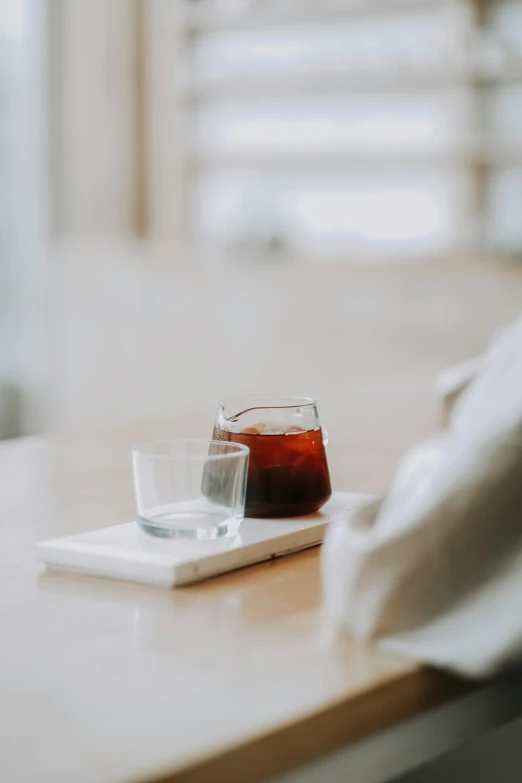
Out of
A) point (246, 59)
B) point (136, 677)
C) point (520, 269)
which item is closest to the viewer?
Result: point (136, 677)

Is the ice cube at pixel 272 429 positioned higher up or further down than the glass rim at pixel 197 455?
higher up

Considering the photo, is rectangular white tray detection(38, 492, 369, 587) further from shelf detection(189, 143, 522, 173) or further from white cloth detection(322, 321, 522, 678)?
shelf detection(189, 143, 522, 173)

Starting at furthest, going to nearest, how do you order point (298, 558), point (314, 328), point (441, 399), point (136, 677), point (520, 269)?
point (314, 328) < point (520, 269) < point (441, 399) < point (298, 558) < point (136, 677)

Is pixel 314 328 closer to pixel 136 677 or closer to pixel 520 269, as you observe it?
pixel 520 269

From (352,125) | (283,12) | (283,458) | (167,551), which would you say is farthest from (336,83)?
(167,551)

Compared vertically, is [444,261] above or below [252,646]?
above

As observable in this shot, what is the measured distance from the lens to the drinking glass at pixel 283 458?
0.81 m

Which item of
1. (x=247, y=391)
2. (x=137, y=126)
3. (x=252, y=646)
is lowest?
(x=247, y=391)

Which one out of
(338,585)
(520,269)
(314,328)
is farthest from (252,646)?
(314,328)

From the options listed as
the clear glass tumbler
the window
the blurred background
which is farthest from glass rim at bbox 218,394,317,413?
the window

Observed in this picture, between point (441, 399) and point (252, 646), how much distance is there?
702 mm

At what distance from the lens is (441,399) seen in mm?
1228

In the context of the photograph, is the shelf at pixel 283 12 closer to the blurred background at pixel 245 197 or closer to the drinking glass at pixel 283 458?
the blurred background at pixel 245 197

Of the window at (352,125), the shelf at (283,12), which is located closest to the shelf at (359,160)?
the window at (352,125)
